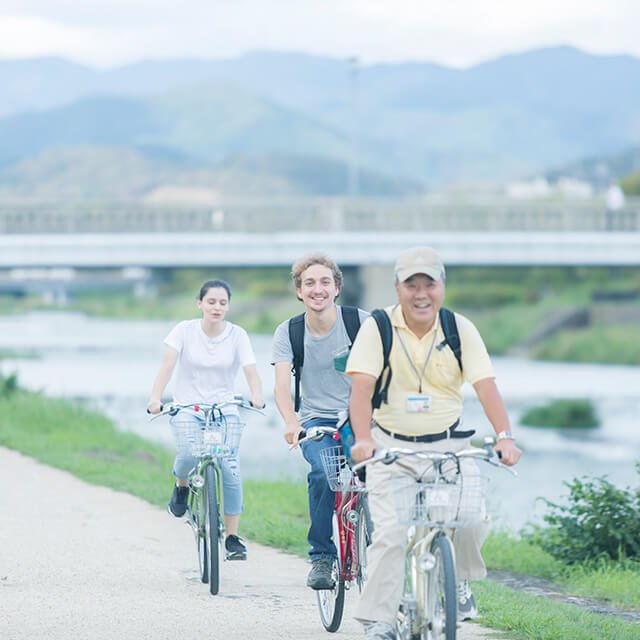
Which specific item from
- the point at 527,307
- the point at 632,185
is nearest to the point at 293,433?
the point at 527,307

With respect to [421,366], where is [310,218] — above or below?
above

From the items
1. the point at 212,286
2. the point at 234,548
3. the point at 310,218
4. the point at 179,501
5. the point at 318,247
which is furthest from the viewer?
the point at 310,218

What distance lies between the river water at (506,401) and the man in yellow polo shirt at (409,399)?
8507 millimetres

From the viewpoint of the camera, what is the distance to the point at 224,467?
8008 mm

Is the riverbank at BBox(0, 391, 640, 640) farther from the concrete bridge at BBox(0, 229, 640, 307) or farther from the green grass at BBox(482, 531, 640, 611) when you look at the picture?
the concrete bridge at BBox(0, 229, 640, 307)

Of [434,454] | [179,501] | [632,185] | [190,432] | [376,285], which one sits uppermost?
[632,185]

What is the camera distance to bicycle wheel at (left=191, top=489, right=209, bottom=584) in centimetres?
782

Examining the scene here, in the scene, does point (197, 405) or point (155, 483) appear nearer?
point (197, 405)

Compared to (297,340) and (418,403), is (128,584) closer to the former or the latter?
(297,340)

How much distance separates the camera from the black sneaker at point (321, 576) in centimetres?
673

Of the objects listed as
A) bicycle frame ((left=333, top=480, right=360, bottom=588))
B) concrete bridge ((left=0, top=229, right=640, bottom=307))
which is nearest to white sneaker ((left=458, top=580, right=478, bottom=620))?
bicycle frame ((left=333, top=480, right=360, bottom=588))

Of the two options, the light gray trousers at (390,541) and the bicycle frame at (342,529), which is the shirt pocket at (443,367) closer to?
the light gray trousers at (390,541)

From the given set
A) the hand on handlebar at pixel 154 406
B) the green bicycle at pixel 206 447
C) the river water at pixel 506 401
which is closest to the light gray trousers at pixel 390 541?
the green bicycle at pixel 206 447

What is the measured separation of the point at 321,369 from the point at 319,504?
0.62 metres
